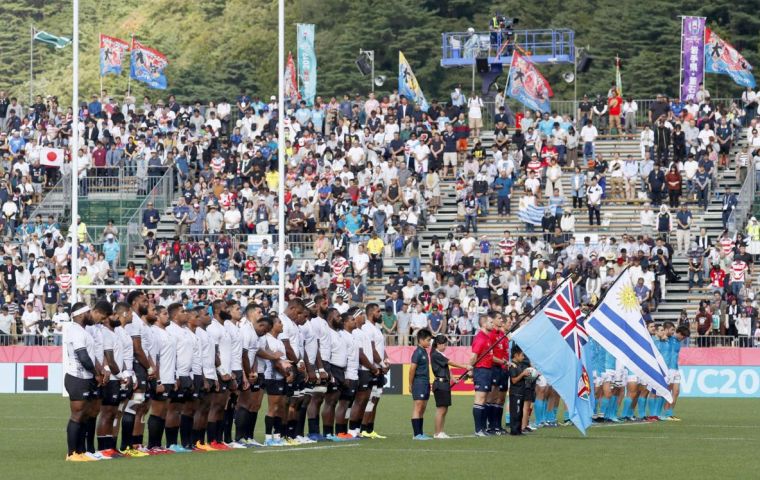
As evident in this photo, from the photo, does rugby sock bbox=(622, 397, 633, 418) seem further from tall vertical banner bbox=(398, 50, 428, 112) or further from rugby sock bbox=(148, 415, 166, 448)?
tall vertical banner bbox=(398, 50, 428, 112)

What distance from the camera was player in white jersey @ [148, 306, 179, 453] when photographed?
21062mm

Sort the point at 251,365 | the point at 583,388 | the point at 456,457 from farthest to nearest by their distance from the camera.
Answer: the point at 583,388 < the point at 251,365 < the point at 456,457

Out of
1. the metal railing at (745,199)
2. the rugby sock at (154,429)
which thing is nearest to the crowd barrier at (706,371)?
the metal railing at (745,199)

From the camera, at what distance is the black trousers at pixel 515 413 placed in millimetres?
24844

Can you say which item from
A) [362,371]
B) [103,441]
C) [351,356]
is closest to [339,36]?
[362,371]

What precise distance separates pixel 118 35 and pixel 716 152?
1347 inches

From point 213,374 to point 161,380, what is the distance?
0.86 m

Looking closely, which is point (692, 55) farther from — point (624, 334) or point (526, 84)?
point (624, 334)

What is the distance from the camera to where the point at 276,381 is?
22547 mm

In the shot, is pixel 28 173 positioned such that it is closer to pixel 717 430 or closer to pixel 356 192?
pixel 356 192

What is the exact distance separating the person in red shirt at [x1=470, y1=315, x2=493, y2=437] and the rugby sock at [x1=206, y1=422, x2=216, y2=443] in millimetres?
4326

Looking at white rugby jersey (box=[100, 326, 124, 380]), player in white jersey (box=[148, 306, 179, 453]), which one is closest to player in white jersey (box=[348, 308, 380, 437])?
player in white jersey (box=[148, 306, 179, 453])

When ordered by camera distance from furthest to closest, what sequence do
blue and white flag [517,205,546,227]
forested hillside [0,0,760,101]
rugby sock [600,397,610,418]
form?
forested hillside [0,0,760,101] < blue and white flag [517,205,546,227] < rugby sock [600,397,610,418]

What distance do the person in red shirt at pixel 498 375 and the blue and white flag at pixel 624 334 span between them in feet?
7.76
